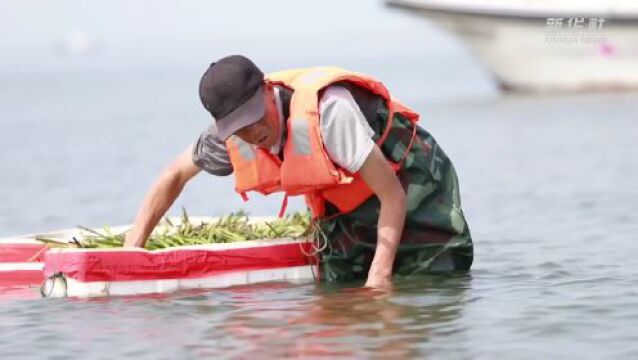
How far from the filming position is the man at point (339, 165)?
778 cm

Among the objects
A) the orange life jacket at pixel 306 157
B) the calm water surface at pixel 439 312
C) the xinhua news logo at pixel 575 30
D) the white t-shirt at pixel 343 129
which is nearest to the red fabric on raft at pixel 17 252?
the calm water surface at pixel 439 312

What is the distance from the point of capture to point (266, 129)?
7848 mm

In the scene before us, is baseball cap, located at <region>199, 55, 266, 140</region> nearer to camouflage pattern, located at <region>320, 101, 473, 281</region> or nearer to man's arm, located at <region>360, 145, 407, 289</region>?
man's arm, located at <region>360, 145, 407, 289</region>

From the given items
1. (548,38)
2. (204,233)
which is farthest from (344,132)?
(548,38)

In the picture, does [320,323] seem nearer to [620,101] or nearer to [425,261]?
[425,261]

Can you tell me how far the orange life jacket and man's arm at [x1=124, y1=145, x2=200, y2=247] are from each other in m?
0.39

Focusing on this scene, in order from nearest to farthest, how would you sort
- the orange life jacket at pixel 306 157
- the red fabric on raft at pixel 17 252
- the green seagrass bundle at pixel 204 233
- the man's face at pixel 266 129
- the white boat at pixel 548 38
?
the man's face at pixel 266 129, the orange life jacket at pixel 306 157, the green seagrass bundle at pixel 204 233, the red fabric on raft at pixel 17 252, the white boat at pixel 548 38

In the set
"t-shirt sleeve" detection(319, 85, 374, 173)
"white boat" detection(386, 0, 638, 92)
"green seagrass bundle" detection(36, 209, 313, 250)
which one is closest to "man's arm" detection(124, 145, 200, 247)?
"green seagrass bundle" detection(36, 209, 313, 250)

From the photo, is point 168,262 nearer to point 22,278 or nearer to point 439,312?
point 22,278

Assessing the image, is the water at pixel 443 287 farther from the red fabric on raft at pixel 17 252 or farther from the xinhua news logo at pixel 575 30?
the xinhua news logo at pixel 575 30

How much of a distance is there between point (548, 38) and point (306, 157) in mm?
23484

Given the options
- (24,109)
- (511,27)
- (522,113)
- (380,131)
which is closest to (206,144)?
(380,131)

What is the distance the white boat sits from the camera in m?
30.0

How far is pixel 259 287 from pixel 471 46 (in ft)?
79.8
